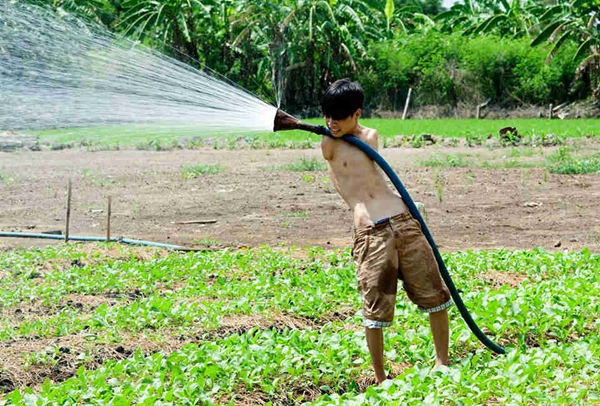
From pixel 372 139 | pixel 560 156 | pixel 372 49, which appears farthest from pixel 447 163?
pixel 372 49

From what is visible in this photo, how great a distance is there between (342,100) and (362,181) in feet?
1.49

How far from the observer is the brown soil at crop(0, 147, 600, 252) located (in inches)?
380

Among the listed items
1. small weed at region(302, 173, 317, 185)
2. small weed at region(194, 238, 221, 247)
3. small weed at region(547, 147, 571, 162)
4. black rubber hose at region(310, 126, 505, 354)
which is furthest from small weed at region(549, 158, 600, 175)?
black rubber hose at region(310, 126, 505, 354)

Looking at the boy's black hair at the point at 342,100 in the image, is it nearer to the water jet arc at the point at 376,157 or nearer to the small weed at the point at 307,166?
the water jet arc at the point at 376,157

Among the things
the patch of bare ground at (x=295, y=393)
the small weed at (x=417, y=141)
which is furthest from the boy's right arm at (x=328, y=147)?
the small weed at (x=417, y=141)

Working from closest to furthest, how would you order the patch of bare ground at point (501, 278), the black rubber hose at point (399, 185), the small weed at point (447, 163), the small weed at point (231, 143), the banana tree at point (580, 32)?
the black rubber hose at point (399, 185), the patch of bare ground at point (501, 278), the small weed at point (447, 163), the small weed at point (231, 143), the banana tree at point (580, 32)

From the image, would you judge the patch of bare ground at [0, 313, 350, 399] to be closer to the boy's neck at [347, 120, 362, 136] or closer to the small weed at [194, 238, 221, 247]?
the boy's neck at [347, 120, 362, 136]

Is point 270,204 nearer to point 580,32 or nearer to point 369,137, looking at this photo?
point 369,137

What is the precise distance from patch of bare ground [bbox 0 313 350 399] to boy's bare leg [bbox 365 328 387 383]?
102 cm

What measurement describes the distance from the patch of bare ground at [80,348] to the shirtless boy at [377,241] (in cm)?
108

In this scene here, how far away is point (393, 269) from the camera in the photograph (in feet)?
14.1

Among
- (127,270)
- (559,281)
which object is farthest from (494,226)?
(127,270)

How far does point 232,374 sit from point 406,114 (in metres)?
31.0

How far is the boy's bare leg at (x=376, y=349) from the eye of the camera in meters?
4.27
